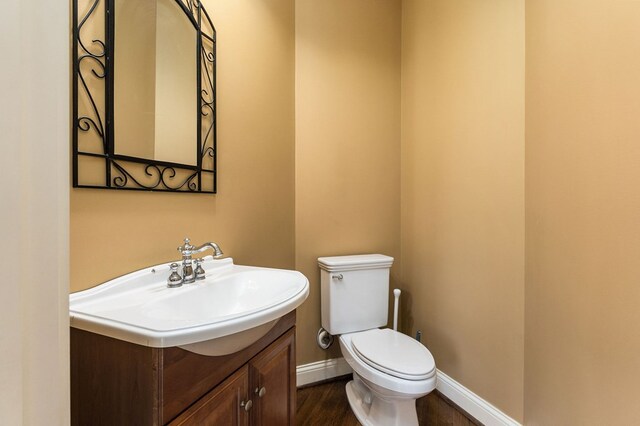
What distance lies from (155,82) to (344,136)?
1.09m

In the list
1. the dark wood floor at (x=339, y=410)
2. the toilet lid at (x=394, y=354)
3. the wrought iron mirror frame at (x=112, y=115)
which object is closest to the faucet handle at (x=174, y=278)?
the wrought iron mirror frame at (x=112, y=115)

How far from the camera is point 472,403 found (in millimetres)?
1463

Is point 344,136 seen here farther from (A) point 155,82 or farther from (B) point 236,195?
(A) point 155,82

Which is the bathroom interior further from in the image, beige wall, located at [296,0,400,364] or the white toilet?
the white toilet

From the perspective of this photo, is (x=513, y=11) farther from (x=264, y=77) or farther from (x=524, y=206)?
(x=264, y=77)

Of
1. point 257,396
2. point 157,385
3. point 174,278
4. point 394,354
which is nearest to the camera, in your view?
point 157,385

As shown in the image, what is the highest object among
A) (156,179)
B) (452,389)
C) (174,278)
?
(156,179)

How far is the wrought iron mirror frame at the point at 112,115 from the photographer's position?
83 cm

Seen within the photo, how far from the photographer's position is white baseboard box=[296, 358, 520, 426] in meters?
1.36

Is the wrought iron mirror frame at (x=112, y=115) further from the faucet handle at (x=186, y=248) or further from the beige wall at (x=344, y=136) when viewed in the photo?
the beige wall at (x=344, y=136)

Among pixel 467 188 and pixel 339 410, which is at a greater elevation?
pixel 467 188

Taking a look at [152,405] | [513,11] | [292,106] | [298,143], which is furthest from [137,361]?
[513,11]

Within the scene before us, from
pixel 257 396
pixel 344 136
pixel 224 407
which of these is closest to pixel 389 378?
pixel 257 396

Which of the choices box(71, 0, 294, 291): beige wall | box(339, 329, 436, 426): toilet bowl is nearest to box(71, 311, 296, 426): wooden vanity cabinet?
box(71, 0, 294, 291): beige wall
